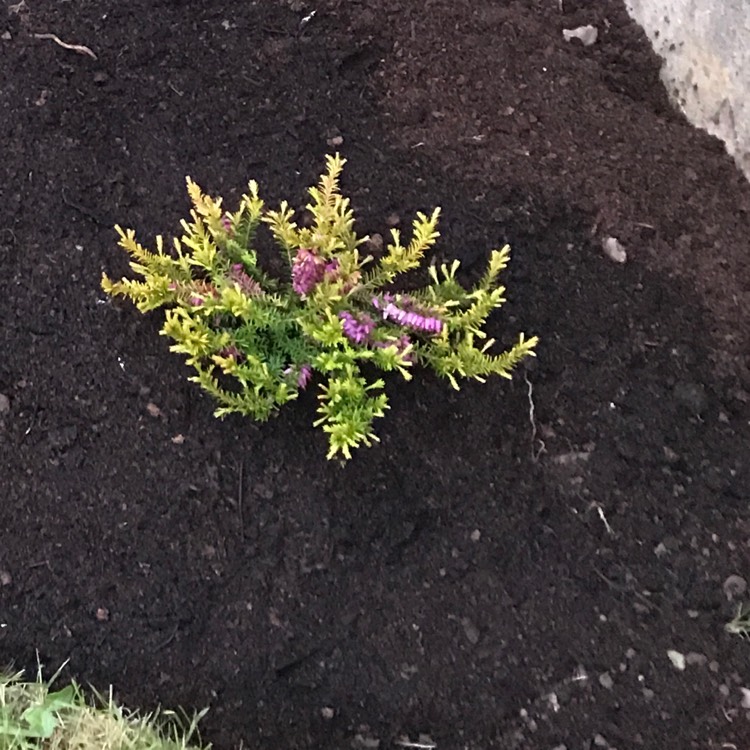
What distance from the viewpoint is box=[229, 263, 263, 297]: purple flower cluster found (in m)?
1.52

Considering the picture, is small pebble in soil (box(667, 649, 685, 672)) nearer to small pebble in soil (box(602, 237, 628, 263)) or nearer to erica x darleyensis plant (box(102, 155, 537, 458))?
erica x darleyensis plant (box(102, 155, 537, 458))

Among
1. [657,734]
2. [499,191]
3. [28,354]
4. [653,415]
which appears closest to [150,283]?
[28,354]

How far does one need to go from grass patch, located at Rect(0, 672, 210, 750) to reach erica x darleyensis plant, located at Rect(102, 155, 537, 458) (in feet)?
1.76

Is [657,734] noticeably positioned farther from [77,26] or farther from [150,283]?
[77,26]

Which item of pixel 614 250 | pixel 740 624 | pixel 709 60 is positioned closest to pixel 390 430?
pixel 614 250

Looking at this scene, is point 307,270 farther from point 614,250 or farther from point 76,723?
point 76,723

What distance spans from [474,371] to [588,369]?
0.27 meters

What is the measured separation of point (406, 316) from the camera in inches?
59.9

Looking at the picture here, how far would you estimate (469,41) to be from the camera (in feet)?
6.40

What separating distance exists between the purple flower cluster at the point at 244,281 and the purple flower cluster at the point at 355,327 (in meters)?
0.17

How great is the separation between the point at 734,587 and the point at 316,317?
0.89 meters

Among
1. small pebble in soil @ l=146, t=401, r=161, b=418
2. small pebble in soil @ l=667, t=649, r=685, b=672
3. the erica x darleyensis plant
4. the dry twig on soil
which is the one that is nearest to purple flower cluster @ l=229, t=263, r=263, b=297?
the erica x darleyensis plant

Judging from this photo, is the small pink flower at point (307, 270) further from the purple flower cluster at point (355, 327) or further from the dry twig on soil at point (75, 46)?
the dry twig on soil at point (75, 46)

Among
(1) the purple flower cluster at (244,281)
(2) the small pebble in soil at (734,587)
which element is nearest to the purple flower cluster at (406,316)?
(1) the purple flower cluster at (244,281)
